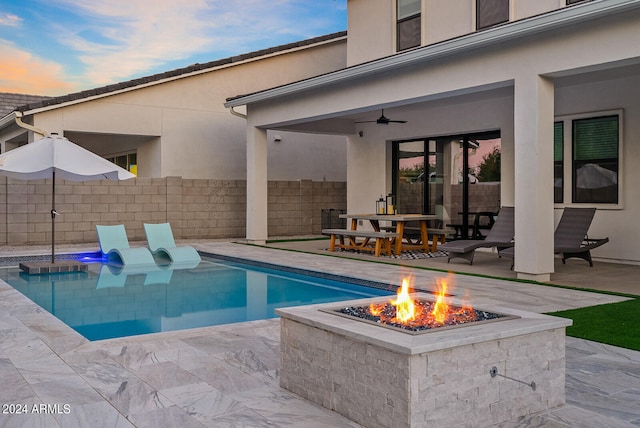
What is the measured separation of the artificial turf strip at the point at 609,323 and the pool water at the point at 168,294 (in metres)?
2.78

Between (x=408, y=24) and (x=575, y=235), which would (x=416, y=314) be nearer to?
(x=575, y=235)

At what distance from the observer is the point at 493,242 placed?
10727 millimetres

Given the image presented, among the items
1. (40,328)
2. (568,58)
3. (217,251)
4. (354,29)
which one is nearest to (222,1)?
(354,29)

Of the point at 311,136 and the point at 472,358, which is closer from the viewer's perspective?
the point at 472,358

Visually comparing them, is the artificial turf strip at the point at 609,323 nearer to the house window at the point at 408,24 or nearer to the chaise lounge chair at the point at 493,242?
the chaise lounge chair at the point at 493,242

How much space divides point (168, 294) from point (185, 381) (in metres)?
5.09

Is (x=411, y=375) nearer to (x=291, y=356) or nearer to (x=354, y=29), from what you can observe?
(x=291, y=356)

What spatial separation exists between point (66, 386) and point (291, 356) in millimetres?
1541

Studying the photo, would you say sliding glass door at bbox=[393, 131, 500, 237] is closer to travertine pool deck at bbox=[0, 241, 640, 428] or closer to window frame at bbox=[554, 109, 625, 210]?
window frame at bbox=[554, 109, 625, 210]

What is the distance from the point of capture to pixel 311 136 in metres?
20.4

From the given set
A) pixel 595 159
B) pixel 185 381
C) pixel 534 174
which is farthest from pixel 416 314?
pixel 595 159

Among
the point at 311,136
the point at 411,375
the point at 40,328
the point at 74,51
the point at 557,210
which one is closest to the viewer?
the point at 411,375

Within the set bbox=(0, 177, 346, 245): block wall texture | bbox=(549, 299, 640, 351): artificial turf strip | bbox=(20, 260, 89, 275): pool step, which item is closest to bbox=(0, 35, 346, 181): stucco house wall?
bbox=(0, 177, 346, 245): block wall texture

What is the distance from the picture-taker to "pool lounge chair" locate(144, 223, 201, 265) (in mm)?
12695
